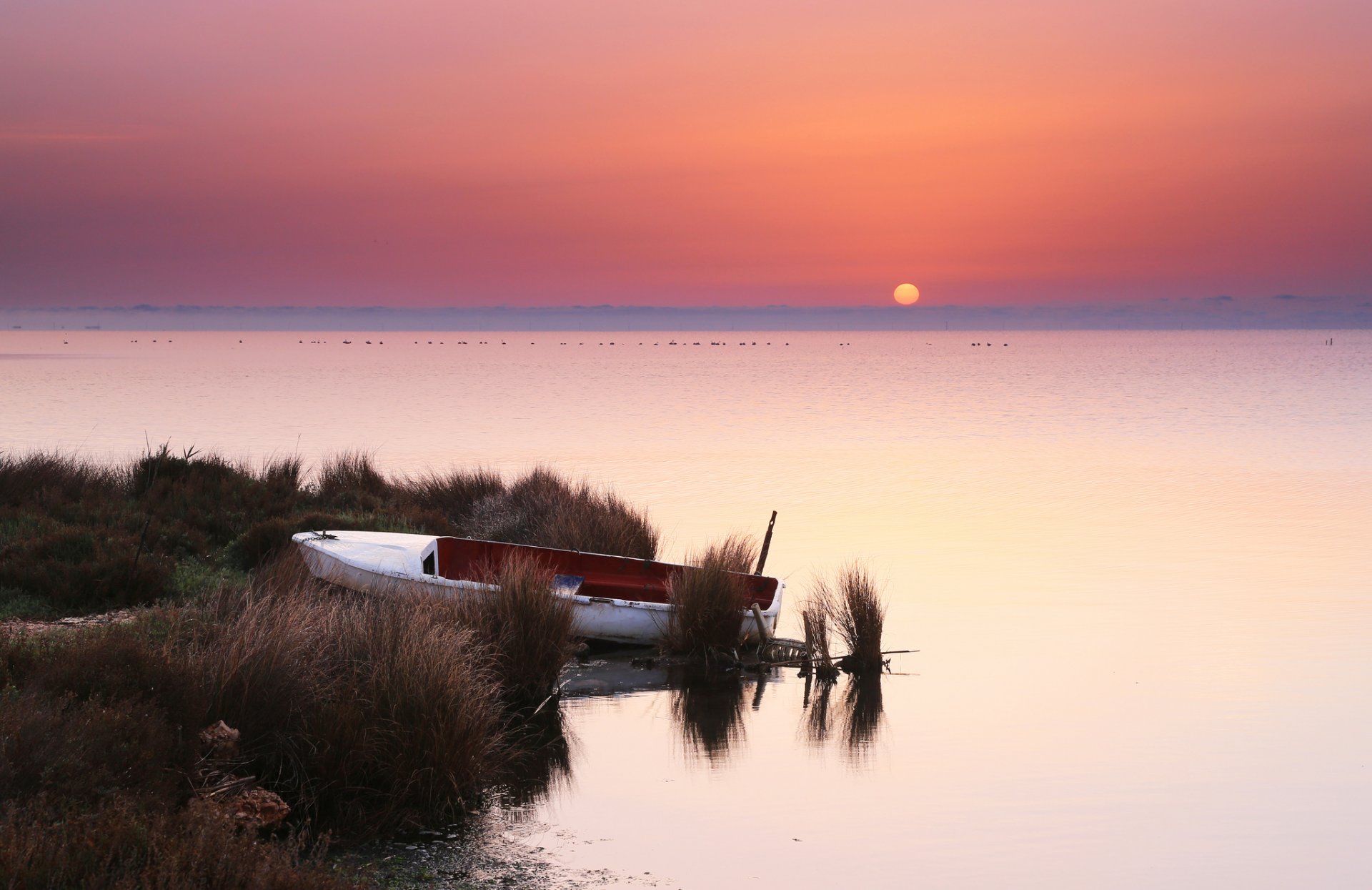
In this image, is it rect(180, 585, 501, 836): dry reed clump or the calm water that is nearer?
rect(180, 585, 501, 836): dry reed clump

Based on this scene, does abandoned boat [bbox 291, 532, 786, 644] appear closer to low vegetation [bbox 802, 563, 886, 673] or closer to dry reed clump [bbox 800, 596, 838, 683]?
dry reed clump [bbox 800, 596, 838, 683]

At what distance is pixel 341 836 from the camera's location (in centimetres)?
713

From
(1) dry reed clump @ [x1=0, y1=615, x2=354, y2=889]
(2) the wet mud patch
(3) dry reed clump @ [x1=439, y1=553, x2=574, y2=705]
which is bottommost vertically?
(2) the wet mud patch

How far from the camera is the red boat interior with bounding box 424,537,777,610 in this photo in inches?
550

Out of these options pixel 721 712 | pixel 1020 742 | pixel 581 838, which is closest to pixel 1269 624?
pixel 1020 742

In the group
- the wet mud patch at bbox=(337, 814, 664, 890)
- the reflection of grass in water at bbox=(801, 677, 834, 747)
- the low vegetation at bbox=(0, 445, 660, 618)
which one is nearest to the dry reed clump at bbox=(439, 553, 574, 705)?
the reflection of grass in water at bbox=(801, 677, 834, 747)

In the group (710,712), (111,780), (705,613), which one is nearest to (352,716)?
(111,780)

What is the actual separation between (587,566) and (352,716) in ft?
23.1

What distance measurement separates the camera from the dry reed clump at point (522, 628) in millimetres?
10469

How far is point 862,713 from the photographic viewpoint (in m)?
11.0

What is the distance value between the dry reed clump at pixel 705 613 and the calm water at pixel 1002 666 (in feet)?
2.85

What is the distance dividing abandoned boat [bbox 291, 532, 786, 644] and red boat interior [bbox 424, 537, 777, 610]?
10 mm

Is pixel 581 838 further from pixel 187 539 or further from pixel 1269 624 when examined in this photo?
pixel 1269 624

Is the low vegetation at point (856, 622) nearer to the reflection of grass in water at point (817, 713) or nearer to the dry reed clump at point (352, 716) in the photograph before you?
the reflection of grass in water at point (817, 713)
